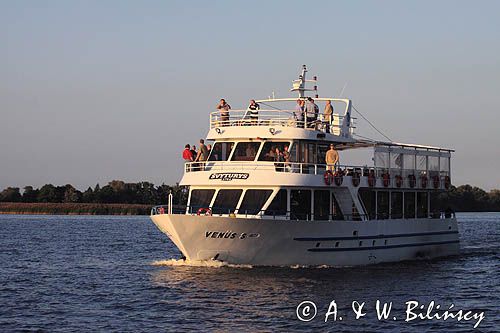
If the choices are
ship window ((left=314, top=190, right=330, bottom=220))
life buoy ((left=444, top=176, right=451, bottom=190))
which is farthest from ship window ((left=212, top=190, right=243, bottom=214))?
life buoy ((left=444, top=176, right=451, bottom=190))

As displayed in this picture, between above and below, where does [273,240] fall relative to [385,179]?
below

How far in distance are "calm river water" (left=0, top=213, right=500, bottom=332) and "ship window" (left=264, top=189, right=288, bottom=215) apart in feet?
Answer: 6.83

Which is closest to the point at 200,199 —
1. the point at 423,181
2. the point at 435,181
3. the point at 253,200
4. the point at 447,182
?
the point at 253,200

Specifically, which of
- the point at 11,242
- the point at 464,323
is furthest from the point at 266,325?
the point at 11,242

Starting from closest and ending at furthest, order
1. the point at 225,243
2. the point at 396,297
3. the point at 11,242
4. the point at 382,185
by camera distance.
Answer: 1. the point at 396,297
2. the point at 225,243
3. the point at 382,185
4. the point at 11,242

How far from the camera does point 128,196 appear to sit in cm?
11306

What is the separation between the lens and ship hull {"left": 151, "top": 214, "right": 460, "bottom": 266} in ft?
97.8

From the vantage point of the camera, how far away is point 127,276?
3177cm

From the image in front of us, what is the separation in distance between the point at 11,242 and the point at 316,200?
26.5 metres

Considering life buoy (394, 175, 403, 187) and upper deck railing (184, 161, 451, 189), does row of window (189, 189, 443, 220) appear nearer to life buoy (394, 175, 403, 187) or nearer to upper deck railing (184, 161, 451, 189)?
upper deck railing (184, 161, 451, 189)

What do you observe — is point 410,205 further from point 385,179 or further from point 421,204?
point 385,179

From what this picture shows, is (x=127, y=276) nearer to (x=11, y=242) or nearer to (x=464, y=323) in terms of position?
(x=464, y=323)

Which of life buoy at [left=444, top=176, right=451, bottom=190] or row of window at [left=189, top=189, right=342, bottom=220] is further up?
life buoy at [left=444, top=176, right=451, bottom=190]

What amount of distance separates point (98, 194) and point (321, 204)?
8398cm
